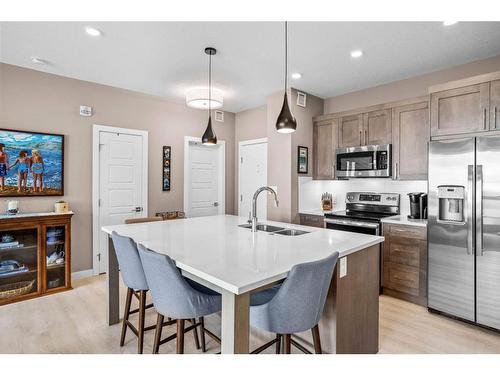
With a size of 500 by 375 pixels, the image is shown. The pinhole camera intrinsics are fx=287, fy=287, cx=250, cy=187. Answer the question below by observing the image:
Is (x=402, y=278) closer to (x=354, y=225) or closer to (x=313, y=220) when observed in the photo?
Answer: (x=354, y=225)

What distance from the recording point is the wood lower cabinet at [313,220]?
397cm

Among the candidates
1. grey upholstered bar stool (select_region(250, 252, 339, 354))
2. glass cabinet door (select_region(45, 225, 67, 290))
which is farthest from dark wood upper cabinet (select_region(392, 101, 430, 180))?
glass cabinet door (select_region(45, 225, 67, 290))

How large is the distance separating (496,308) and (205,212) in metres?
4.05

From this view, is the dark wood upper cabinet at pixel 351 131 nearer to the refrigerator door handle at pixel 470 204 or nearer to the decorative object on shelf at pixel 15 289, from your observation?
the refrigerator door handle at pixel 470 204

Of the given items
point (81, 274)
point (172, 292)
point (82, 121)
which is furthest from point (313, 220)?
point (82, 121)

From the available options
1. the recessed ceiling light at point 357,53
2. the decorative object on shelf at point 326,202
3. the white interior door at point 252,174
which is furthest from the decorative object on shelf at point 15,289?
the recessed ceiling light at point 357,53

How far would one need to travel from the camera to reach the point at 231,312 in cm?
126

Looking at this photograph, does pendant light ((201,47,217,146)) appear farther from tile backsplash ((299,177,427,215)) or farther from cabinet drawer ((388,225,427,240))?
cabinet drawer ((388,225,427,240))

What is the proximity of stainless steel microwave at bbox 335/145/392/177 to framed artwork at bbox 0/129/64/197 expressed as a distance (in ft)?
12.1

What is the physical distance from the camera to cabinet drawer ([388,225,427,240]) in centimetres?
304

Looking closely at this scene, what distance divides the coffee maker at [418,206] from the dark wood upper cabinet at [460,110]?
2.58ft

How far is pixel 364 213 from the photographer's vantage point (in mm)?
3941

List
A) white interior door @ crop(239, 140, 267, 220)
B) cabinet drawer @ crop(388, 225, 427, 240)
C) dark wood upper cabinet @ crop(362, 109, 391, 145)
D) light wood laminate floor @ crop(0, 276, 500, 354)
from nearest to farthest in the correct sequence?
light wood laminate floor @ crop(0, 276, 500, 354) < cabinet drawer @ crop(388, 225, 427, 240) < dark wood upper cabinet @ crop(362, 109, 391, 145) < white interior door @ crop(239, 140, 267, 220)
